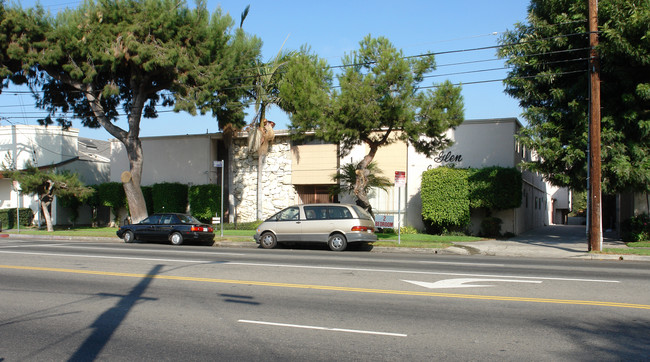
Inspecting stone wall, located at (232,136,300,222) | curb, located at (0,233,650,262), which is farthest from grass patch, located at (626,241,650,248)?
stone wall, located at (232,136,300,222)

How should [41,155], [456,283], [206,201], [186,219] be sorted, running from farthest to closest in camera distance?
[41,155]
[206,201]
[186,219]
[456,283]

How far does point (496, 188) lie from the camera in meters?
23.7

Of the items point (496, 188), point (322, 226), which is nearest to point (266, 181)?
Result: point (322, 226)

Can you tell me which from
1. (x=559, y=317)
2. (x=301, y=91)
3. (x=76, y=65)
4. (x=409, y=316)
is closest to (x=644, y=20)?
(x=301, y=91)

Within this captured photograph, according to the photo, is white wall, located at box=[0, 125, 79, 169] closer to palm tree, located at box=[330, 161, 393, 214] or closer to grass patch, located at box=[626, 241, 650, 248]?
palm tree, located at box=[330, 161, 393, 214]

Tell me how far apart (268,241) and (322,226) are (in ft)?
7.53

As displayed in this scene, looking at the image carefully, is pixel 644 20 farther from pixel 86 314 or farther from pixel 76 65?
pixel 76 65

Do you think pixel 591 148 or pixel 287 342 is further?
pixel 591 148

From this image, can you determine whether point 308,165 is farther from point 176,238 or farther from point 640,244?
point 640,244

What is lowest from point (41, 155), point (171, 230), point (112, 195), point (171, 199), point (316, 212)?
point (171, 230)

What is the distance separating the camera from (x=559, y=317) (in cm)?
743

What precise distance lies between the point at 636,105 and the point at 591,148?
313cm

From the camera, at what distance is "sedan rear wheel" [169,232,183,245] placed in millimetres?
21719

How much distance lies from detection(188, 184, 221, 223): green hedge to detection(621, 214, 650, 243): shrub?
21.4m
